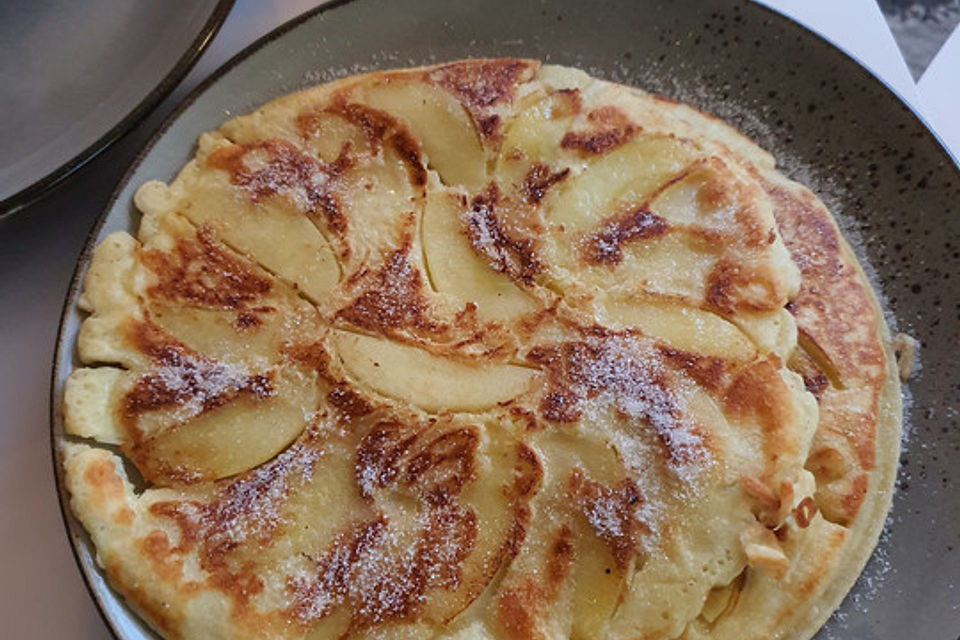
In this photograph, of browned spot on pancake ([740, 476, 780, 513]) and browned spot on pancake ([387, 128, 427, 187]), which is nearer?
browned spot on pancake ([740, 476, 780, 513])

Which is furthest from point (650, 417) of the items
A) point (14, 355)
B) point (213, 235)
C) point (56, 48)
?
point (56, 48)

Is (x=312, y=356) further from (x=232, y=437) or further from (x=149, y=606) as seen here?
(x=149, y=606)

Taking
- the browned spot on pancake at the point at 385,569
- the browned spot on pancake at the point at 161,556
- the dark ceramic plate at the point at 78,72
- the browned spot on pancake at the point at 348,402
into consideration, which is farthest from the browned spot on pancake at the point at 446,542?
the dark ceramic plate at the point at 78,72

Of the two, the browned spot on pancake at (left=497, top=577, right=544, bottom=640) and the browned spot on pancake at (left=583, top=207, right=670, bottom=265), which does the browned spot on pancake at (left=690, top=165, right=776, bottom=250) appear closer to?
the browned spot on pancake at (left=583, top=207, right=670, bottom=265)

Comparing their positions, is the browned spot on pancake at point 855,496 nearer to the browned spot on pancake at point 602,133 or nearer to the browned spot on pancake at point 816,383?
the browned spot on pancake at point 816,383

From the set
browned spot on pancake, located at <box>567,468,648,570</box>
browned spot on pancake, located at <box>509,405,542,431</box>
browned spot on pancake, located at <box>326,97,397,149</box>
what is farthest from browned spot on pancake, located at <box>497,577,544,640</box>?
browned spot on pancake, located at <box>326,97,397,149</box>

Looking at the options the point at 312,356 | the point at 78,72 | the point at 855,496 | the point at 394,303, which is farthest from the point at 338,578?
the point at 78,72


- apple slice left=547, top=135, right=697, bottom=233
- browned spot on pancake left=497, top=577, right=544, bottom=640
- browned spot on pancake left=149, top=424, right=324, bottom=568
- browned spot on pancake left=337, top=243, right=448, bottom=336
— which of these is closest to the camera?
browned spot on pancake left=497, top=577, right=544, bottom=640
